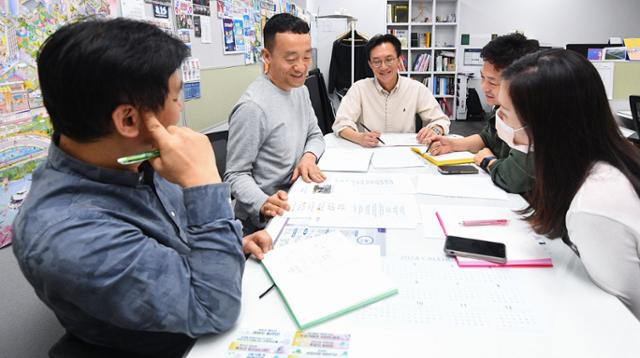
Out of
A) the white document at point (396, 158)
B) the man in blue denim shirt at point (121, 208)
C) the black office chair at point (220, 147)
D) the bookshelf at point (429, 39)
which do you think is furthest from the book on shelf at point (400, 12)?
the man in blue denim shirt at point (121, 208)

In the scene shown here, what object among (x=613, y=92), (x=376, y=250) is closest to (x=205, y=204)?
(x=376, y=250)

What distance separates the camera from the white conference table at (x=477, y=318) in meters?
0.73

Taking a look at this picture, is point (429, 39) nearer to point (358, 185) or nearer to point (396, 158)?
point (396, 158)

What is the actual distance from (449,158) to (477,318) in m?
1.26

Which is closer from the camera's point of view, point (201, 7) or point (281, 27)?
point (281, 27)

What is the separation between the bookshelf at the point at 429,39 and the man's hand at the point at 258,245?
6.10 metres

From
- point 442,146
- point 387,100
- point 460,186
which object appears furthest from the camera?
point 387,100

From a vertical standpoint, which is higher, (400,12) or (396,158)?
(400,12)

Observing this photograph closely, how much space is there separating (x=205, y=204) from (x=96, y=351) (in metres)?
0.35

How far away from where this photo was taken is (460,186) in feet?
5.24

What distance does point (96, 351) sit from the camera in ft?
2.60

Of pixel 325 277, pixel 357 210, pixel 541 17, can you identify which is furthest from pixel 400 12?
pixel 325 277

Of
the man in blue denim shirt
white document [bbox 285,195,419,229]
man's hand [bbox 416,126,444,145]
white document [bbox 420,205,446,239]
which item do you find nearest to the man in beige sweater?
man's hand [bbox 416,126,444,145]

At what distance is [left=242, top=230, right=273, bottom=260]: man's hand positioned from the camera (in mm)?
1049
